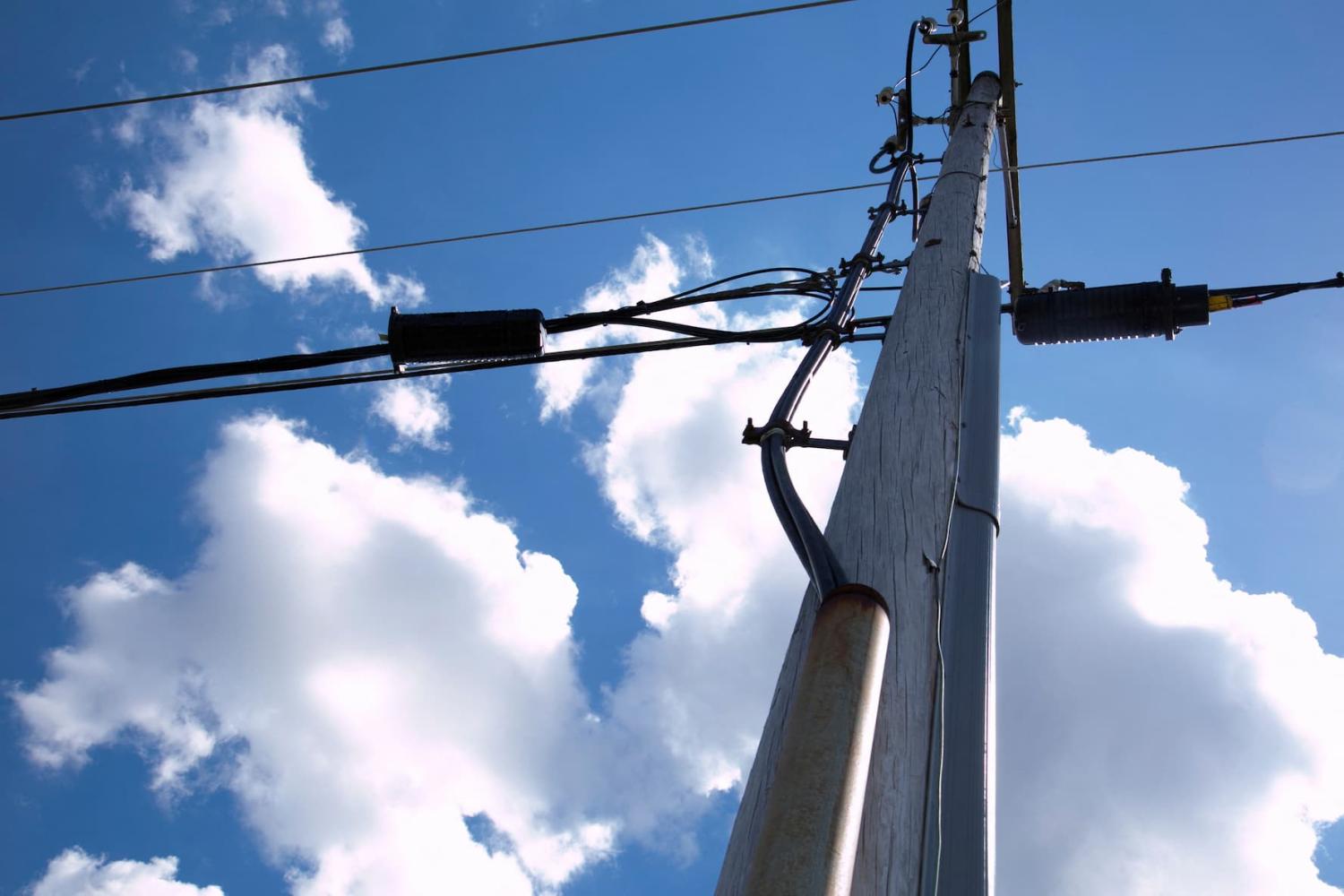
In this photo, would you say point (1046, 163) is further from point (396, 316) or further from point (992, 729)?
point (992, 729)

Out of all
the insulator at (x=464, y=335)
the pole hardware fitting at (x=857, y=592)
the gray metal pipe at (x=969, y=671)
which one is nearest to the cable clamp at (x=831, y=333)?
the gray metal pipe at (x=969, y=671)

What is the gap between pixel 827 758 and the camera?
1530 mm

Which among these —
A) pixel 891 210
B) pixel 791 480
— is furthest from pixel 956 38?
pixel 791 480

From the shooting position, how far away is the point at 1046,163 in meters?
5.83

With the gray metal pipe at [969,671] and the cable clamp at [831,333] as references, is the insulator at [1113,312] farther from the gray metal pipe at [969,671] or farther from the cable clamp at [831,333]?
the gray metal pipe at [969,671]

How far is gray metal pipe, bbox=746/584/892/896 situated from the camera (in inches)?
55.7

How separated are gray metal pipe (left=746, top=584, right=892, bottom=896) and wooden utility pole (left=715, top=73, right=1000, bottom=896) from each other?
0.06m

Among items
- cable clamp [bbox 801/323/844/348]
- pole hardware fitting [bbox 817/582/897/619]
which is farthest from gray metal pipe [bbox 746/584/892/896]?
cable clamp [bbox 801/323/844/348]

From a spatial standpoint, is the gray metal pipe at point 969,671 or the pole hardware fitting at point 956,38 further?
the pole hardware fitting at point 956,38

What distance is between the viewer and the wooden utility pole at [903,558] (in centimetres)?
178

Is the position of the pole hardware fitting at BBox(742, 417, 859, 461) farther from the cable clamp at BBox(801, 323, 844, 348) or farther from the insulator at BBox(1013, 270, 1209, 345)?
the insulator at BBox(1013, 270, 1209, 345)

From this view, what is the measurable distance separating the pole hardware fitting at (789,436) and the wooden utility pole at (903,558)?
0.15 m

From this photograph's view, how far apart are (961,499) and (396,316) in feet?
8.57

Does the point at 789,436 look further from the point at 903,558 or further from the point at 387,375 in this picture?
the point at 387,375
